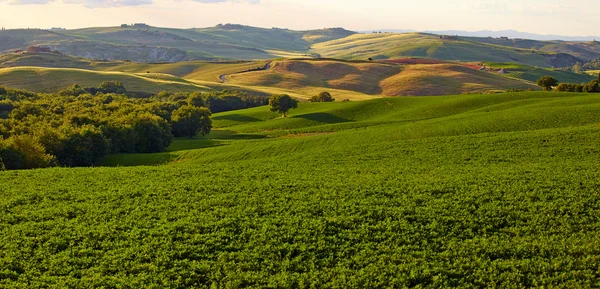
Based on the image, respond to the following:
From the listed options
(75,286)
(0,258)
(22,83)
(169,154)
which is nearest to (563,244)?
(75,286)

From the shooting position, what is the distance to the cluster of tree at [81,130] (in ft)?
176

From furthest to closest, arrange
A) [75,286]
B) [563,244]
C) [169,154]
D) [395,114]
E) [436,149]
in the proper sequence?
[395,114], [169,154], [436,149], [563,244], [75,286]

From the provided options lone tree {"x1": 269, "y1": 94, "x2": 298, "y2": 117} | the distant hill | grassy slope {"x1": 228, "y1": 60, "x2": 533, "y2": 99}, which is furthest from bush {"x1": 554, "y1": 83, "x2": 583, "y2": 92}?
lone tree {"x1": 269, "y1": 94, "x2": 298, "y2": 117}

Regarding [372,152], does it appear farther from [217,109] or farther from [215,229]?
[217,109]

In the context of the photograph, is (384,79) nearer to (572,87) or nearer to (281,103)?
(572,87)

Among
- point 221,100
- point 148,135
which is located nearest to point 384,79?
point 221,100

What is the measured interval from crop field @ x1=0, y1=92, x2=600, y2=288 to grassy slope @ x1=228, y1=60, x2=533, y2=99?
104 metres

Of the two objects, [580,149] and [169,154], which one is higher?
[580,149]

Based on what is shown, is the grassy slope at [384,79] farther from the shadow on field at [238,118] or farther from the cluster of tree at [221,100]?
the shadow on field at [238,118]

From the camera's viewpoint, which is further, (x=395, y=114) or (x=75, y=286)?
(x=395, y=114)

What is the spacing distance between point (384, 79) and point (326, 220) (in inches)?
6197

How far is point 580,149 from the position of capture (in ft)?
154

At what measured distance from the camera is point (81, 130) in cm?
6166

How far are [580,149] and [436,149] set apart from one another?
14.8 m
